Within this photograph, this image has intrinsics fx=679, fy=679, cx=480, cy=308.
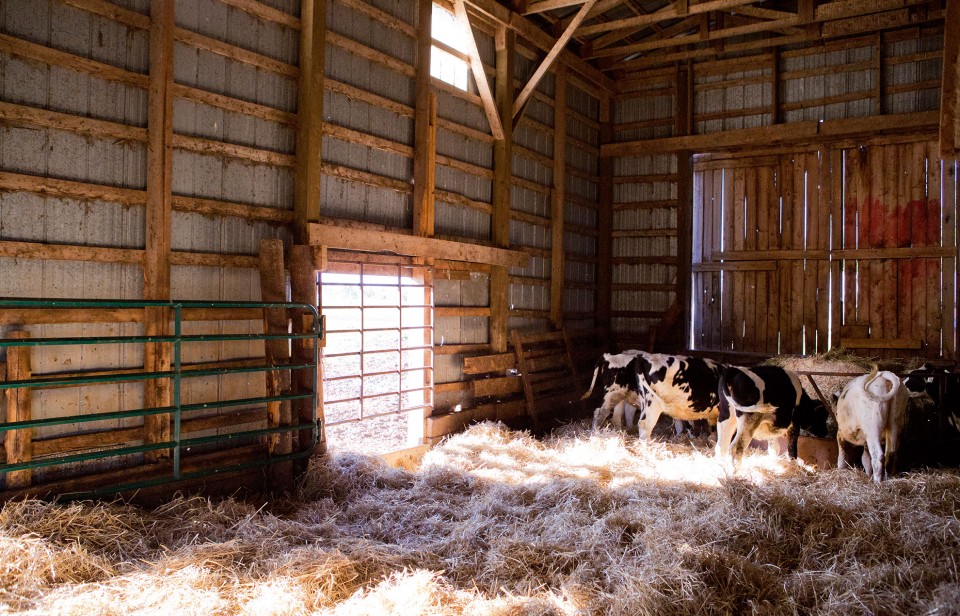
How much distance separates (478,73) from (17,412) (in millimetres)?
6755

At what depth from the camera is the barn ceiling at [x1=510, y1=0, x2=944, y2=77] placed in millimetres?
9926

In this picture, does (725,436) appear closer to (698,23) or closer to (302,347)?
(302,347)

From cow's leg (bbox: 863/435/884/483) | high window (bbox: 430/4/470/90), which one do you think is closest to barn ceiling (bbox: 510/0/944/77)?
high window (bbox: 430/4/470/90)

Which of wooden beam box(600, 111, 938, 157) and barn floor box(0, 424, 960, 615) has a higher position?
wooden beam box(600, 111, 938, 157)

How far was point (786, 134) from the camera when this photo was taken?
1152cm

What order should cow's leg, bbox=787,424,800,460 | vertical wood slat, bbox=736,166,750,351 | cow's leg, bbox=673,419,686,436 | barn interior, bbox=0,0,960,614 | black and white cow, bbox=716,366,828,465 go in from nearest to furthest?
barn interior, bbox=0,0,960,614 → black and white cow, bbox=716,366,828,465 → cow's leg, bbox=787,424,800,460 → cow's leg, bbox=673,419,686,436 → vertical wood slat, bbox=736,166,750,351

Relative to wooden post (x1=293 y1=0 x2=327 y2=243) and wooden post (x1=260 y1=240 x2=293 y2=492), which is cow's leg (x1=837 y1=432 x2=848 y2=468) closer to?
wooden post (x1=260 y1=240 x2=293 y2=492)

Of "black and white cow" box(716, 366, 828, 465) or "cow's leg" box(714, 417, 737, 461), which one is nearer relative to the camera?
"black and white cow" box(716, 366, 828, 465)

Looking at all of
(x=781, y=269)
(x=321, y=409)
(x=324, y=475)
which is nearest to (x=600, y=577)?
(x=324, y=475)

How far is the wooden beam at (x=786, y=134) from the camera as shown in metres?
10.7

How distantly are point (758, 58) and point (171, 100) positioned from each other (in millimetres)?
10104

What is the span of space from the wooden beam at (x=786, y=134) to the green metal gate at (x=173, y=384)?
830cm

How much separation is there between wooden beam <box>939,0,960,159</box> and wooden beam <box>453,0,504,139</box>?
217 inches

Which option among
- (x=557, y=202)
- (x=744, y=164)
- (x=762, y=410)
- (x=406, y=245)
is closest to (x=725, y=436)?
(x=762, y=410)
